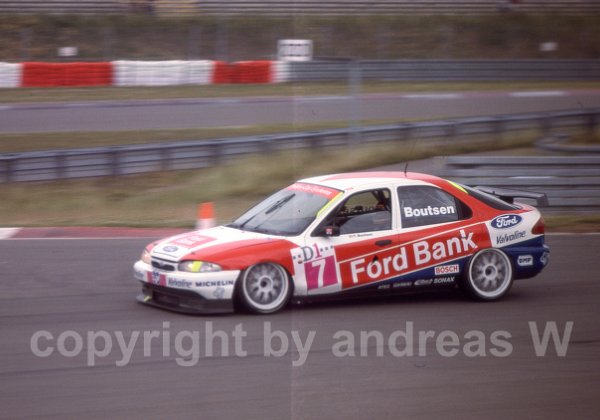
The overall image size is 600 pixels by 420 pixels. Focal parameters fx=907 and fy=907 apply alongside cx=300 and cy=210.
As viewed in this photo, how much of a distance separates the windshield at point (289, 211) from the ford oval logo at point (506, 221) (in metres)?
1.70

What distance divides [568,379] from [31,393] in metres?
3.79

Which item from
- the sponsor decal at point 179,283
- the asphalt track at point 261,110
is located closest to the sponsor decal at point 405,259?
the sponsor decal at point 179,283

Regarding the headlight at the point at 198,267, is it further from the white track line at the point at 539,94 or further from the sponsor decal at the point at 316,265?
the white track line at the point at 539,94

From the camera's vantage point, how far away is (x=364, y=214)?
29.2ft

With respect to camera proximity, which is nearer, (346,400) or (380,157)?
(346,400)

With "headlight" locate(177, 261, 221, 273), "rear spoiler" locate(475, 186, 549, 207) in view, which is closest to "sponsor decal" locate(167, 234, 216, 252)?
"headlight" locate(177, 261, 221, 273)

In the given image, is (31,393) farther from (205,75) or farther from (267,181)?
(205,75)

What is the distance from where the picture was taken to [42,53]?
35.6 metres

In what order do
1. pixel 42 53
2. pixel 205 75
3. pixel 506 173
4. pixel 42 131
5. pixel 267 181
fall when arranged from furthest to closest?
pixel 42 53 < pixel 205 75 < pixel 42 131 < pixel 267 181 < pixel 506 173

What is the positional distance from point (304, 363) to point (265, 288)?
1495mm

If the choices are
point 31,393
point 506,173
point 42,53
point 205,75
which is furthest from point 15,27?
point 31,393

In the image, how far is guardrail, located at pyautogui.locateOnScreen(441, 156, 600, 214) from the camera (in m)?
15.1

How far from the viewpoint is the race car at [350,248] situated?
821 centimetres

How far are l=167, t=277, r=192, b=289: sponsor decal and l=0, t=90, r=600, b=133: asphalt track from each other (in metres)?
13.3
